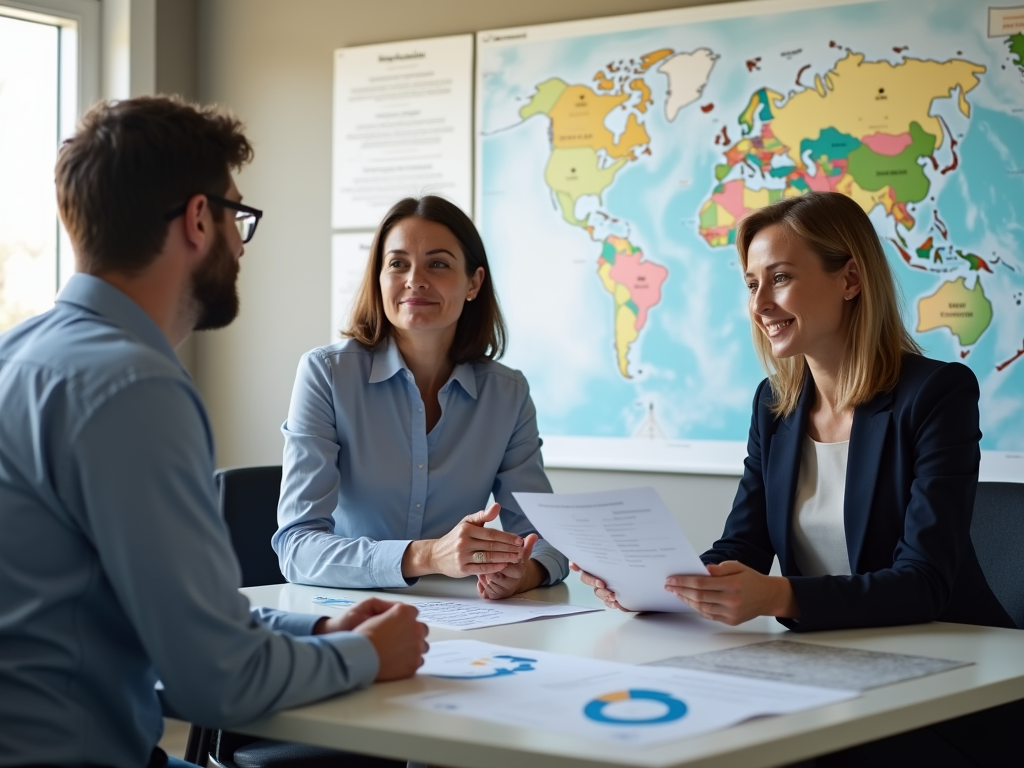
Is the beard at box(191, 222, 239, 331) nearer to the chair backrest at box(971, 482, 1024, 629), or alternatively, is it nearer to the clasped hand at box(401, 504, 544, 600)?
the clasped hand at box(401, 504, 544, 600)

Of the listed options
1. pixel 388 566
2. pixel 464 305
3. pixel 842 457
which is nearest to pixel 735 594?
pixel 842 457

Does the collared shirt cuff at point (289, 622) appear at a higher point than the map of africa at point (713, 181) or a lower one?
lower

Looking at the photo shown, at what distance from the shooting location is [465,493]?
245 centimetres

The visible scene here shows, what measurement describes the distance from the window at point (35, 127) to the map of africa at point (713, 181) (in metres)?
1.50

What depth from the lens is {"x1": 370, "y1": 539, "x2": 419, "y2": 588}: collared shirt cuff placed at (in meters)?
2.05

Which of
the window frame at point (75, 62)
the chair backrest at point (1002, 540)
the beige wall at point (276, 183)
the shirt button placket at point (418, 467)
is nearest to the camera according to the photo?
the chair backrest at point (1002, 540)

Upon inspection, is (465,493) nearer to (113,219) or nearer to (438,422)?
(438,422)

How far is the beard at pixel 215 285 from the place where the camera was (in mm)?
1440

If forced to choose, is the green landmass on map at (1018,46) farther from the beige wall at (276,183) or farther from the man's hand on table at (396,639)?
the man's hand on table at (396,639)

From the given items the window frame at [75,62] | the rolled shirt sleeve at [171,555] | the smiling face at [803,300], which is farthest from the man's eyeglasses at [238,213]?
the window frame at [75,62]

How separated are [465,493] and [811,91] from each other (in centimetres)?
179

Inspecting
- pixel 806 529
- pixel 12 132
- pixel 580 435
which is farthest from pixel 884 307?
pixel 12 132

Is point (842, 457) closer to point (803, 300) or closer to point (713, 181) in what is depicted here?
point (803, 300)

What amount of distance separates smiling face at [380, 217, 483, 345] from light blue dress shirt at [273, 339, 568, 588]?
95 millimetres
